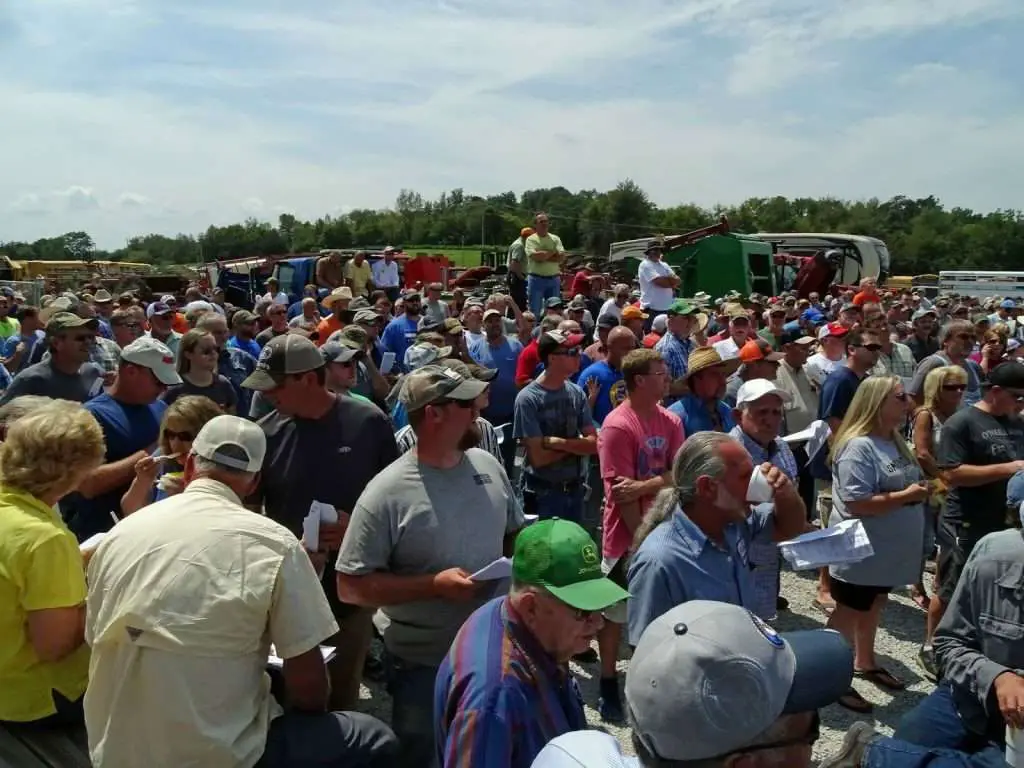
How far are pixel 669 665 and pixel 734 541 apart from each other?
1.69m

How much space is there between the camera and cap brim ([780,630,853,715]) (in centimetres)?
153

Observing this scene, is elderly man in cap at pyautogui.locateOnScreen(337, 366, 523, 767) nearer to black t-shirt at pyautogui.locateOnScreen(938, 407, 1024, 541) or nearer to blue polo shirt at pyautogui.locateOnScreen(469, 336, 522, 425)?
black t-shirt at pyautogui.locateOnScreen(938, 407, 1024, 541)

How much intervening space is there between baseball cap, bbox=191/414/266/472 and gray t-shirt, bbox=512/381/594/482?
258 cm

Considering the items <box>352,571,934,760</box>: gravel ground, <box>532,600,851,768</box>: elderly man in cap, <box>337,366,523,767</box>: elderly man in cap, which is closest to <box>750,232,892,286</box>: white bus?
<box>352,571,934,760</box>: gravel ground

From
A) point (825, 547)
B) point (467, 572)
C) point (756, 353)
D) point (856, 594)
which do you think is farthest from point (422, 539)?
point (756, 353)

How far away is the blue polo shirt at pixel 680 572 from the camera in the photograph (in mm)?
2893

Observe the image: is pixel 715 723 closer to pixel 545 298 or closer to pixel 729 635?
pixel 729 635

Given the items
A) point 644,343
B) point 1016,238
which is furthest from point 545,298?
point 1016,238

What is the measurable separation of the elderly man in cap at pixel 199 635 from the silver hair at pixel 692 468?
1331 mm

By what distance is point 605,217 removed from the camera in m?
60.4

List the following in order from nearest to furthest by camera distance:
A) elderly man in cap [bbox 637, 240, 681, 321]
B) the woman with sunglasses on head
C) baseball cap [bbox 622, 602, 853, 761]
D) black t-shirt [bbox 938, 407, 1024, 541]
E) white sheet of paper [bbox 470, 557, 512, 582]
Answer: baseball cap [bbox 622, 602, 853, 761] < white sheet of paper [bbox 470, 557, 512, 582] < the woman with sunglasses on head < black t-shirt [bbox 938, 407, 1024, 541] < elderly man in cap [bbox 637, 240, 681, 321]

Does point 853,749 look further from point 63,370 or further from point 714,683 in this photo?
point 63,370

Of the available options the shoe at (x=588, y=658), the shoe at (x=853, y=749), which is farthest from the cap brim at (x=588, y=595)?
the shoe at (x=588, y=658)

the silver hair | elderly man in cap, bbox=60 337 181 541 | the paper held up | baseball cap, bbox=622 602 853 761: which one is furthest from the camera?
elderly man in cap, bbox=60 337 181 541
